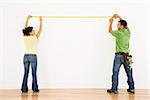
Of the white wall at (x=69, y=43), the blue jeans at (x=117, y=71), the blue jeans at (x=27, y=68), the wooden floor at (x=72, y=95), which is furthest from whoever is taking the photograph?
the white wall at (x=69, y=43)

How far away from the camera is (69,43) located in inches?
195

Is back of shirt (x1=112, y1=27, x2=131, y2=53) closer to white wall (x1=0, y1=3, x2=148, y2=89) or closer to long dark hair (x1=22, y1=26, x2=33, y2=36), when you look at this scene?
white wall (x1=0, y1=3, x2=148, y2=89)

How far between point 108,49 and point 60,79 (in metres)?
0.96

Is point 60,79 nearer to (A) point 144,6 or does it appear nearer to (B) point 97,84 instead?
(B) point 97,84

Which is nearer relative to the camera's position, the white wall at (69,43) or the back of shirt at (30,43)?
the back of shirt at (30,43)

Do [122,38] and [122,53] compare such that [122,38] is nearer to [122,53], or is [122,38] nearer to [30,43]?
[122,53]

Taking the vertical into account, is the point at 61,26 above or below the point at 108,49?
above

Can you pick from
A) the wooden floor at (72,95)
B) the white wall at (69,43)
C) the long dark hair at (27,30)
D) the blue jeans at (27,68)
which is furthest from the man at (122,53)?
the long dark hair at (27,30)

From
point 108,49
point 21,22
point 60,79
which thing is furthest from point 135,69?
point 21,22

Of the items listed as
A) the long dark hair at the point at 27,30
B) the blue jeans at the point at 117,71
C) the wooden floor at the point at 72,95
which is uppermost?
the long dark hair at the point at 27,30

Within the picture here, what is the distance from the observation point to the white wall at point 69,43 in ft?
16.2

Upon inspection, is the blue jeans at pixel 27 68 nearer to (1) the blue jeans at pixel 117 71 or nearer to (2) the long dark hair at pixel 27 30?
(2) the long dark hair at pixel 27 30

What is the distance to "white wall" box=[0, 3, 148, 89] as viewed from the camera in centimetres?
493

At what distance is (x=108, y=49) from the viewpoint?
16.3ft
